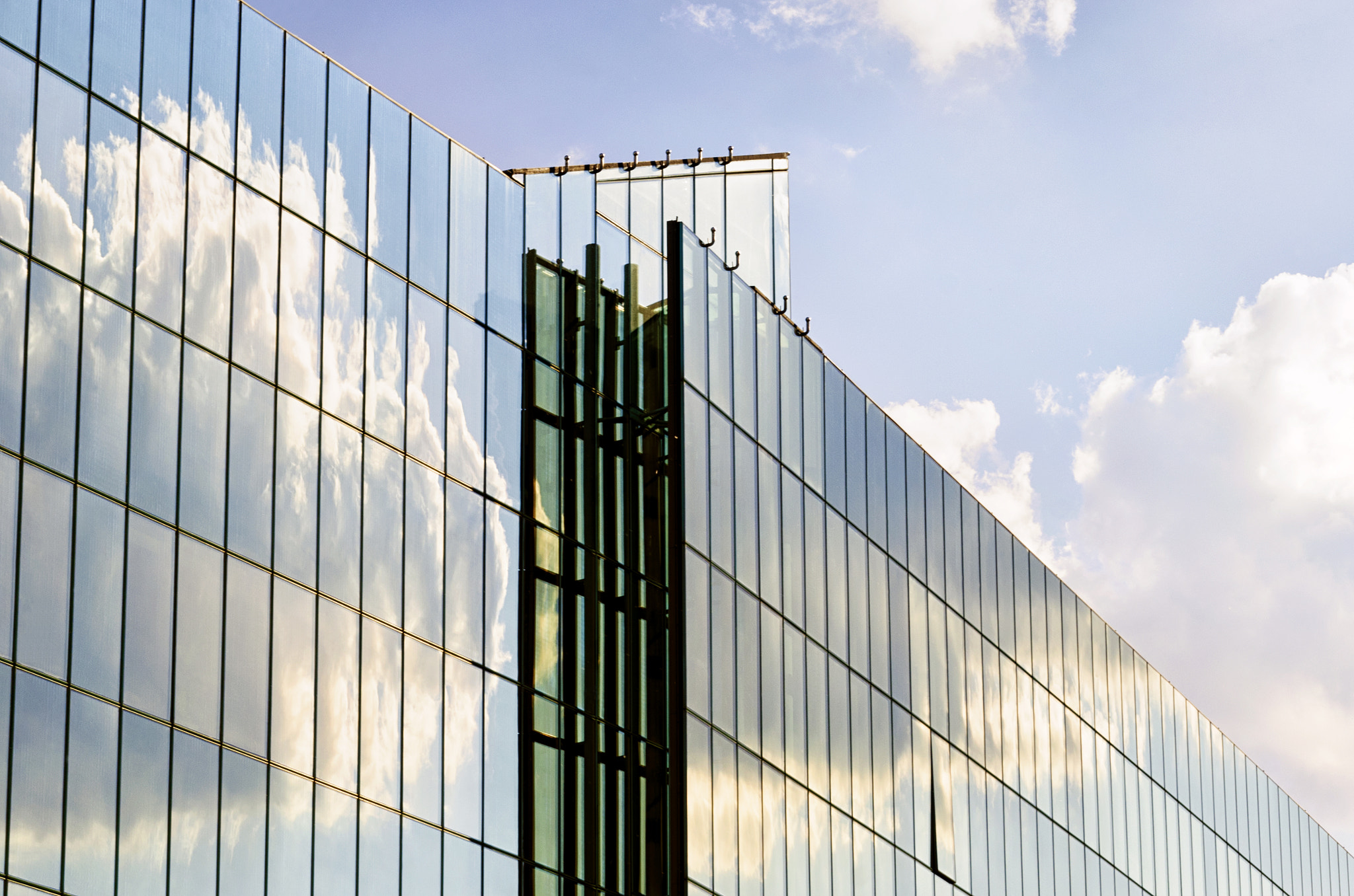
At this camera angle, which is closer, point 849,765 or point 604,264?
point 604,264

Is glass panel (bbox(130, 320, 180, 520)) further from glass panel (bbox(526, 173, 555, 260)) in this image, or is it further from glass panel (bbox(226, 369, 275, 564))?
glass panel (bbox(526, 173, 555, 260))

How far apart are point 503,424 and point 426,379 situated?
226 centimetres

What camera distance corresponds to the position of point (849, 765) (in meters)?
37.7

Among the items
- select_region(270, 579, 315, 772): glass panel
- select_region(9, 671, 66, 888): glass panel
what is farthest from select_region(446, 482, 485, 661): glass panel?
select_region(9, 671, 66, 888): glass panel

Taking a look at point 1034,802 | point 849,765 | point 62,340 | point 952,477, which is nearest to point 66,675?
point 62,340

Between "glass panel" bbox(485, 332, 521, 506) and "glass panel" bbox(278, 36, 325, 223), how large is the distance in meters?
4.96

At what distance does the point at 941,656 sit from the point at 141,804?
24857mm

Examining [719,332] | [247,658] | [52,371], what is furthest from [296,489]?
[719,332]

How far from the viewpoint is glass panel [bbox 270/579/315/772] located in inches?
1011

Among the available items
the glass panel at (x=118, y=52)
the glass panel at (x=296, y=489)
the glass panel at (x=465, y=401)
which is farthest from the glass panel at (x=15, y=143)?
the glass panel at (x=465, y=401)

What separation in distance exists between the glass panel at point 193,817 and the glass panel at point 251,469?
10.4 ft

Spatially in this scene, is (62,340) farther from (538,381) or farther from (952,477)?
(952,477)

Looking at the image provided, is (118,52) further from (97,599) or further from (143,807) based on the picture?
(143,807)

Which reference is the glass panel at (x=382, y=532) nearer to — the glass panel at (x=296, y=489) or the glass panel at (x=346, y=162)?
the glass panel at (x=296, y=489)
